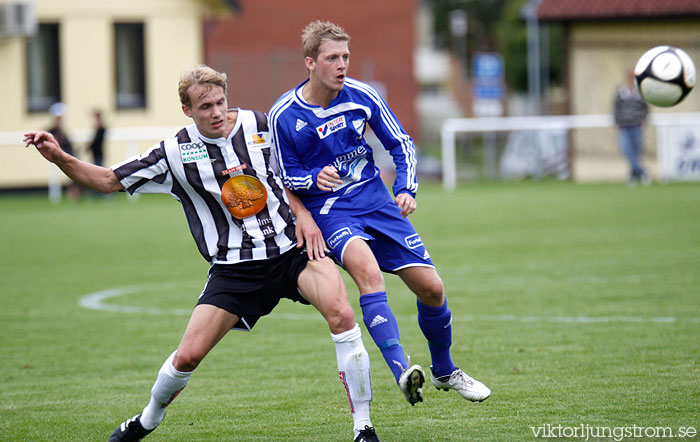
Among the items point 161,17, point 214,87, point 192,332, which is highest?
point 161,17

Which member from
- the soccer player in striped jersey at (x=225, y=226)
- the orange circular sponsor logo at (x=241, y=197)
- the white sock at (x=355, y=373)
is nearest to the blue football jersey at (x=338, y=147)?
the soccer player in striped jersey at (x=225, y=226)

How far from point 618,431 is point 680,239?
28.0 ft

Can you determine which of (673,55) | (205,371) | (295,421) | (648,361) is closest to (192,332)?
(295,421)

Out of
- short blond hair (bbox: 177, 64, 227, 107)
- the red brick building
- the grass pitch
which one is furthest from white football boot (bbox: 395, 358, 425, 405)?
the red brick building

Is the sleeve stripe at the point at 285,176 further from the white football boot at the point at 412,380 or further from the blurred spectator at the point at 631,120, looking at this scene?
the blurred spectator at the point at 631,120

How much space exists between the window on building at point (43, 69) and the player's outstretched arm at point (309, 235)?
79.0 feet

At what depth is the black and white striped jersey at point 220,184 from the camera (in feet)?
17.3

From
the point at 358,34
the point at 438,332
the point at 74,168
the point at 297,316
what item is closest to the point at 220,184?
the point at 74,168

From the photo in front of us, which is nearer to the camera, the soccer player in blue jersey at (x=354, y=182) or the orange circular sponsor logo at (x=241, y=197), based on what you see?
the orange circular sponsor logo at (x=241, y=197)

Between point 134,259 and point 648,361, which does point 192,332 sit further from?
→ point 134,259

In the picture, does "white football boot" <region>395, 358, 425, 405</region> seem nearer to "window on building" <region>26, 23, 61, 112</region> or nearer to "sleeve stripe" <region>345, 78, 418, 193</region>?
"sleeve stripe" <region>345, 78, 418, 193</region>

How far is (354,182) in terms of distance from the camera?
5766 millimetres

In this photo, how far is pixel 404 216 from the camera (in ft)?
18.8

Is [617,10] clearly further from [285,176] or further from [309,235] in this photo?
[309,235]
